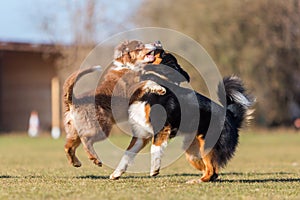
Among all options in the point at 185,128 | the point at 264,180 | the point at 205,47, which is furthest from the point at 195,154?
the point at 205,47

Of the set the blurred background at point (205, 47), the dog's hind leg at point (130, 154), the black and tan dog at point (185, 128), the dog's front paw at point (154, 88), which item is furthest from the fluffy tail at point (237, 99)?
the blurred background at point (205, 47)

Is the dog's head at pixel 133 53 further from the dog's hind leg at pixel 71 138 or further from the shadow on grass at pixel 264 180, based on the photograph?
the shadow on grass at pixel 264 180

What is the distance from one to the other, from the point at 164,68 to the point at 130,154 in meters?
1.49

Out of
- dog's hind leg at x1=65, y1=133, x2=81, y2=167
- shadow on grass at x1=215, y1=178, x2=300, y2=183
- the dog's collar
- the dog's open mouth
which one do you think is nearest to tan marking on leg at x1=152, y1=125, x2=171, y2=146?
shadow on grass at x1=215, y1=178, x2=300, y2=183

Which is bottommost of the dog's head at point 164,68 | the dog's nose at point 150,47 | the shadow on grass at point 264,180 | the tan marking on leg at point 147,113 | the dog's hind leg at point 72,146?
the shadow on grass at point 264,180

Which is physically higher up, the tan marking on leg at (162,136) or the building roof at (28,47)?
the tan marking on leg at (162,136)

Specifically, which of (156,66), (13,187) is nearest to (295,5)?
(156,66)

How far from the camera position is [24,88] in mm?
40000

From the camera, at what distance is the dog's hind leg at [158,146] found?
9805 millimetres

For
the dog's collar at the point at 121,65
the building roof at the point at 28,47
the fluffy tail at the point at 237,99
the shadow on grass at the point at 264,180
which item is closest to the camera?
the shadow on grass at the point at 264,180

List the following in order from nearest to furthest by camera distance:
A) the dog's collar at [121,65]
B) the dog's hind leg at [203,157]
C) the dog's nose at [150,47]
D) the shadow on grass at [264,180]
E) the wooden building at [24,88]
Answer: the dog's hind leg at [203,157] < the shadow on grass at [264,180] < the dog's nose at [150,47] < the dog's collar at [121,65] < the wooden building at [24,88]

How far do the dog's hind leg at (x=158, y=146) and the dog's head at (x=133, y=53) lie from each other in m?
1.40

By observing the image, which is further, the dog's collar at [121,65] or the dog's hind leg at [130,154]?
the dog's collar at [121,65]

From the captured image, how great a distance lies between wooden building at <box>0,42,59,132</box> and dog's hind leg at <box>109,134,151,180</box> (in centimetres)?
2904
